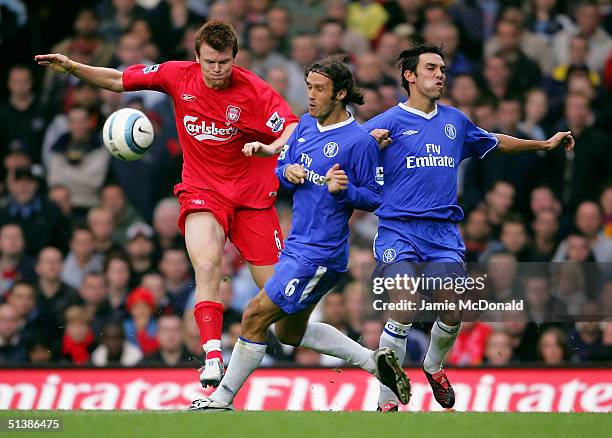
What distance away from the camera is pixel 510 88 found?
14117 millimetres

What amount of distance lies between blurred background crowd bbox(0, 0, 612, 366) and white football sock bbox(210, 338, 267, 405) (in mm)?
2528

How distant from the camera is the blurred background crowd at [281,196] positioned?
41.0 feet

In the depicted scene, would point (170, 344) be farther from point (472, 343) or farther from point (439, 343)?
point (439, 343)

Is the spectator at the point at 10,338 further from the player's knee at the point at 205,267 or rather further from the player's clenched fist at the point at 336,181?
the player's clenched fist at the point at 336,181

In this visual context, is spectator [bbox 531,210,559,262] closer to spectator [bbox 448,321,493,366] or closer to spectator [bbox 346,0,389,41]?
spectator [bbox 448,321,493,366]

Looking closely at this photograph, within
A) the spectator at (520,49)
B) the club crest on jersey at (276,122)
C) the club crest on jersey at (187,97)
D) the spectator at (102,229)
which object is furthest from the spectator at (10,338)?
the spectator at (520,49)

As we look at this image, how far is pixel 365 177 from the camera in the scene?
883 centimetres

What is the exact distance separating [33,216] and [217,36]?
16.9ft

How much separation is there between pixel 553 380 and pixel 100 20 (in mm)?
6942

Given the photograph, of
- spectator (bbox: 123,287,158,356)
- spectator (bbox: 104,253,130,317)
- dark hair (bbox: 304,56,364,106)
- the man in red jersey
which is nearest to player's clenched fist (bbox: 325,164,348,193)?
dark hair (bbox: 304,56,364,106)

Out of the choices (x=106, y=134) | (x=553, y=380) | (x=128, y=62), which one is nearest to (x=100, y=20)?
(x=128, y=62)

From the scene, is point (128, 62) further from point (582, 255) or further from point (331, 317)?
point (582, 255)

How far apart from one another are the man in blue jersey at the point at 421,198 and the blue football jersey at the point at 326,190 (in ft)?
1.58

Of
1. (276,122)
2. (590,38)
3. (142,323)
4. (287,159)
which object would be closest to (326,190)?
(287,159)
